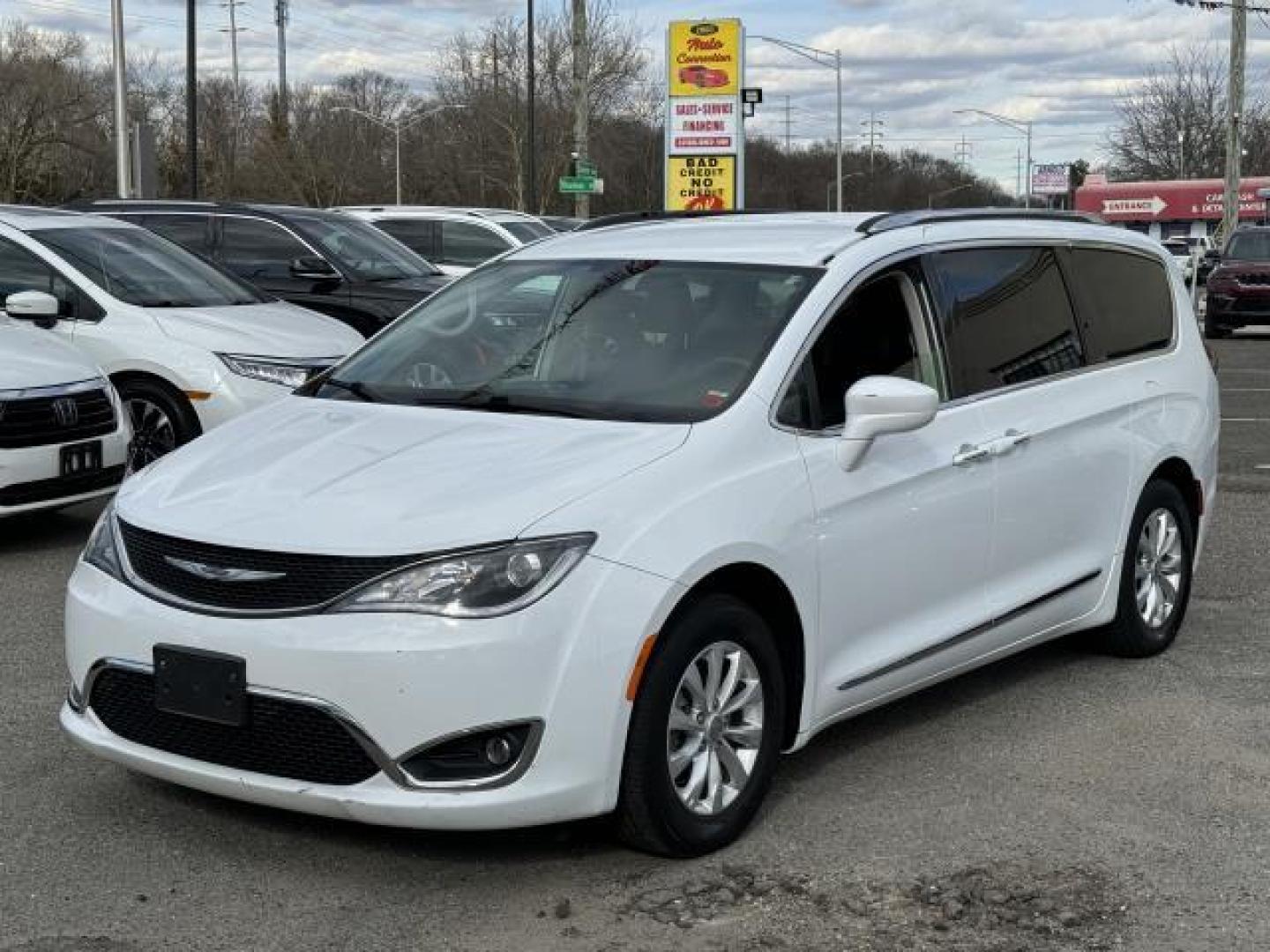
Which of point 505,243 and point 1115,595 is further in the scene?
point 505,243

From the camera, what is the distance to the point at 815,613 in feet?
14.7

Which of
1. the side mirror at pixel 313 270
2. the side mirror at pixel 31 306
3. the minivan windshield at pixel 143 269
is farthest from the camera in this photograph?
the side mirror at pixel 313 270

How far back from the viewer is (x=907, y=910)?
3922 mm

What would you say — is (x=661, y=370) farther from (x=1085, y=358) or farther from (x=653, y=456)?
(x=1085, y=358)

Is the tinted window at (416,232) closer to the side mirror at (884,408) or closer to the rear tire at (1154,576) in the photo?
the rear tire at (1154,576)

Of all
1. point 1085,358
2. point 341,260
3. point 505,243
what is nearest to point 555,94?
point 505,243

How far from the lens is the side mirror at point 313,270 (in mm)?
12484

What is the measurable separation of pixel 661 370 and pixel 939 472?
91cm

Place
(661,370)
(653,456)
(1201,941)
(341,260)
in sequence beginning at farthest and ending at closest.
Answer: (341,260)
(661,370)
(653,456)
(1201,941)

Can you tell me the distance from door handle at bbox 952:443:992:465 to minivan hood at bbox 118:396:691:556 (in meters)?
1.10

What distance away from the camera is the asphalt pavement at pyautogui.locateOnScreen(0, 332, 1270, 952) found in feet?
12.5

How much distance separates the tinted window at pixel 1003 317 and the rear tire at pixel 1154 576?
749 mm

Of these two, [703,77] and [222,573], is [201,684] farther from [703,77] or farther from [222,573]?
[703,77]

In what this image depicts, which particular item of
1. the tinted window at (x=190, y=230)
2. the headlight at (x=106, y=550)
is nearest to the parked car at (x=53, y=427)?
the headlight at (x=106, y=550)
